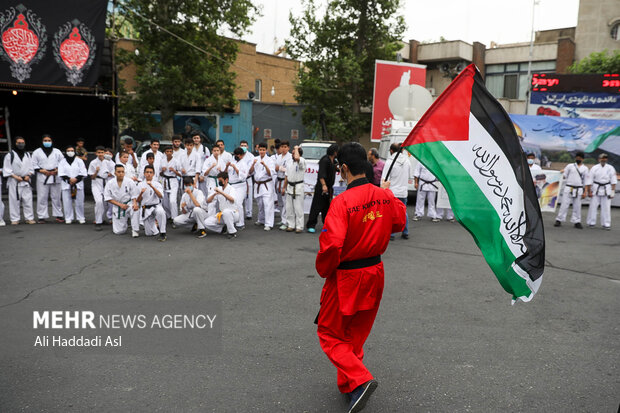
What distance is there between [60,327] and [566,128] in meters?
17.9

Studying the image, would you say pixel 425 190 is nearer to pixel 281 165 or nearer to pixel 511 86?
pixel 281 165

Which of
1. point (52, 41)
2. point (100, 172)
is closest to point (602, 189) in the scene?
point (100, 172)

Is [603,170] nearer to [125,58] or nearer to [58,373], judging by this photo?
[58,373]

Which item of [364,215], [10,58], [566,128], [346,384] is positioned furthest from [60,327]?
[566,128]

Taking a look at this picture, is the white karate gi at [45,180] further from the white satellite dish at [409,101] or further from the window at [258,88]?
the window at [258,88]

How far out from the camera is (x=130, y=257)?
7.68 metres

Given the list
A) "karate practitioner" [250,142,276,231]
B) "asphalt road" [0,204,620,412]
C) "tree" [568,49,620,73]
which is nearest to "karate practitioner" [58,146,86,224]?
"asphalt road" [0,204,620,412]

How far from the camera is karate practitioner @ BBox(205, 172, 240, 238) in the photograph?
31.4 feet

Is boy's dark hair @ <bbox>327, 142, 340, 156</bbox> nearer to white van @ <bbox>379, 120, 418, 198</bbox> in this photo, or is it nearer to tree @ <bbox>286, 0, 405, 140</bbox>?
white van @ <bbox>379, 120, 418, 198</bbox>

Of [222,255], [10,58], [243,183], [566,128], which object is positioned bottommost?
[222,255]

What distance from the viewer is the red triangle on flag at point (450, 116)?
3737mm

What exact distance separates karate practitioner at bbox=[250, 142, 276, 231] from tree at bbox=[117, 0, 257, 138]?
1090 cm

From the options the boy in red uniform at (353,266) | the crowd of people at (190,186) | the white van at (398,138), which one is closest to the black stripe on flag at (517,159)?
the boy in red uniform at (353,266)

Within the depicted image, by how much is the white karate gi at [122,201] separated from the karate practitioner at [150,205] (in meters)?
0.14
